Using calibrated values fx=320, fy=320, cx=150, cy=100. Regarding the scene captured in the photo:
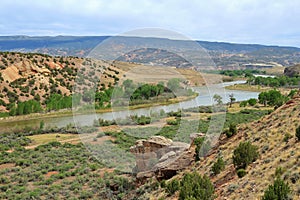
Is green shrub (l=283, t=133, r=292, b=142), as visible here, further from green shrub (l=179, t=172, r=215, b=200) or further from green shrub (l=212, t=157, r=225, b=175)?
green shrub (l=179, t=172, r=215, b=200)

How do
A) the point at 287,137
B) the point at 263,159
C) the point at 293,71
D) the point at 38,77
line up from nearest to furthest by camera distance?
the point at 263,159
the point at 287,137
the point at 38,77
the point at 293,71

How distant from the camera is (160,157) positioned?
1903 centimetres

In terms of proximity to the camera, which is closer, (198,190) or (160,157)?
(198,190)

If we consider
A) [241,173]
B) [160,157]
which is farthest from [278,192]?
[160,157]

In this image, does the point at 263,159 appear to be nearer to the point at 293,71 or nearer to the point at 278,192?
the point at 278,192

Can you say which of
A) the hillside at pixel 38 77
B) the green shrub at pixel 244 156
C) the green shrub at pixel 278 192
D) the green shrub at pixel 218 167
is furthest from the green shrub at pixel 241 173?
the hillside at pixel 38 77

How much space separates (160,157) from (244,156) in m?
6.12

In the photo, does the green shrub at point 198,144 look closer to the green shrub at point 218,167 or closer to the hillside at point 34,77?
the green shrub at point 218,167

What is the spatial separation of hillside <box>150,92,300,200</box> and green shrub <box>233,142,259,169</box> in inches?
9.5

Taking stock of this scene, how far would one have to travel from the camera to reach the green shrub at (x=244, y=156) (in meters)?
13.9

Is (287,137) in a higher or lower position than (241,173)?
higher

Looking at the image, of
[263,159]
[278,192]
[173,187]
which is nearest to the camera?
[278,192]

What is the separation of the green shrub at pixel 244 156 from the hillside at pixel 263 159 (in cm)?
24

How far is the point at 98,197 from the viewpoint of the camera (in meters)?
17.5
